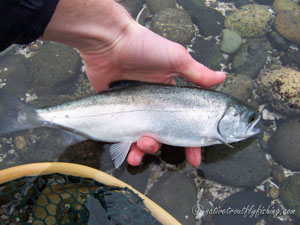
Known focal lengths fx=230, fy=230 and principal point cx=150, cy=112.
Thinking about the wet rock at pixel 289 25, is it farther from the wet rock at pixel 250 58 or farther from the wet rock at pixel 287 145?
the wet rock at pixel 287 145

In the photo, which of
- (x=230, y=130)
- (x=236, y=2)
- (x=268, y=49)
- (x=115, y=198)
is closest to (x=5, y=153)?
(x=115, y=198)

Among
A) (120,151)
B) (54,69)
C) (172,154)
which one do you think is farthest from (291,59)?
(54,69)

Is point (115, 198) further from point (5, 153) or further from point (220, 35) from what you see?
point (220, 35)

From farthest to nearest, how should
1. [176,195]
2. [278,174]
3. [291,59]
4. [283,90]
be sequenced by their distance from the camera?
[291,59] < [283,90] < [278,174] < [176,195]

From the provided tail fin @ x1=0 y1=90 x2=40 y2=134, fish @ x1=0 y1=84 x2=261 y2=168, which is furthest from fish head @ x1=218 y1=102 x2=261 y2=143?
tail fin @ x1=0 y1=90 x2=40 y2=134

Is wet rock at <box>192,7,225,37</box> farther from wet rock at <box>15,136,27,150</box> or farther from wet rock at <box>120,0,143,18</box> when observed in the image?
wet rock at <box>15,136,27,150</box>

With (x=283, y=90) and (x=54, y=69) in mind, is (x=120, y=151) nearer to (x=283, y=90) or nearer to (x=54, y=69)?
(x=54, y=69)

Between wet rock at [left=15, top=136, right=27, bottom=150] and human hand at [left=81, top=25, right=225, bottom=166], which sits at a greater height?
human hand at [left=81, top=25, right=225, bottom=166]
